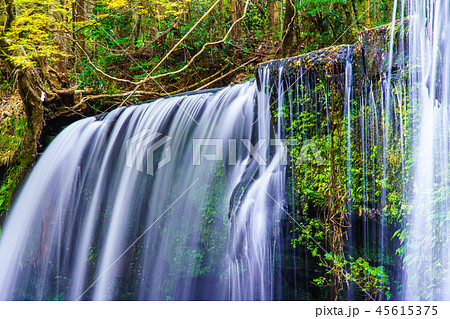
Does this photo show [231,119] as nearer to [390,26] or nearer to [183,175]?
[183,175]

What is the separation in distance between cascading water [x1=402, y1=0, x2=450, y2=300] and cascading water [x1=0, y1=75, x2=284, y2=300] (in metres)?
1.39

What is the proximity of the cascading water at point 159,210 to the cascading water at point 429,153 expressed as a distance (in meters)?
1.39

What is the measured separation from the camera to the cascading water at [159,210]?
13.5 ft

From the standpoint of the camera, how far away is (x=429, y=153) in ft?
10.3

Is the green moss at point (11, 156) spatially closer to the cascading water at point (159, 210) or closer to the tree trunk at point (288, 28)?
the cascading water at point (159, 210)

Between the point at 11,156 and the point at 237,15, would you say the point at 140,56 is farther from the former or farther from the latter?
the point at 11,156

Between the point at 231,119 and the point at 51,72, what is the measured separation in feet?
14.0

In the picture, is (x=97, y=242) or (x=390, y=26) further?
(x=97, y=242)

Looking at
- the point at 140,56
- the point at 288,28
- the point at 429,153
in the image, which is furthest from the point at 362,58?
the point at 140,56

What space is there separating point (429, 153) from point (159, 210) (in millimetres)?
3284

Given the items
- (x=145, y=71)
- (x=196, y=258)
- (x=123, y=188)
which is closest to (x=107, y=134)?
(x=123, y=188)

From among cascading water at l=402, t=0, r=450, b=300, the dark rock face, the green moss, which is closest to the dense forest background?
the green moss

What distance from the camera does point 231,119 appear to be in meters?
4.89

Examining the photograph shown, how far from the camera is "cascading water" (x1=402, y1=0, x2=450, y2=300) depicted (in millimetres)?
2961
